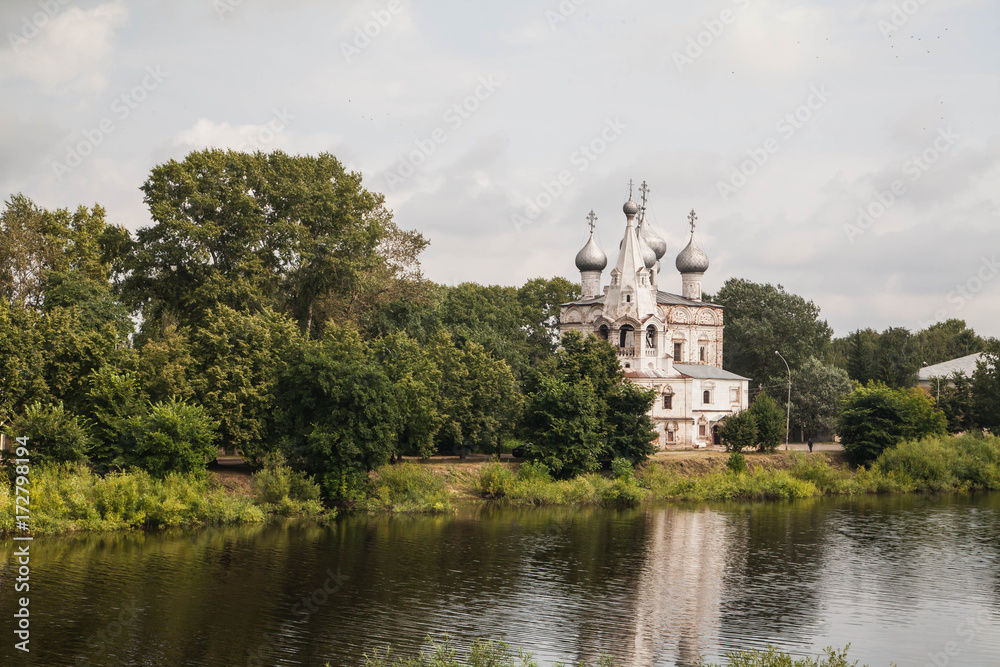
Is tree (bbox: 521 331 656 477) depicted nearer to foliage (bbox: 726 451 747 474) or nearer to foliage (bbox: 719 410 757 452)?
foliage (bbox: 726 451 747 474)

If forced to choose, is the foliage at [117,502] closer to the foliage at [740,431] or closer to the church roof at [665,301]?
the foliage at [740,431]

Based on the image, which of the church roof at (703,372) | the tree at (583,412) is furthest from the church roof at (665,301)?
the tree at (583,412)

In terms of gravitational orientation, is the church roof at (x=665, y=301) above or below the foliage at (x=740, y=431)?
above

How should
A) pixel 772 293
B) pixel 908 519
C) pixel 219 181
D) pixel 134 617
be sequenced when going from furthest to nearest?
pixel 772 293
pixel 219 181
pixel 908 519
pixel 134 617

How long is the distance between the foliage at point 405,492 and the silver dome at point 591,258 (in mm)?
30090

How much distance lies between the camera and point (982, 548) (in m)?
37.5

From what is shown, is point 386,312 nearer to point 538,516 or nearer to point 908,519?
point 538,516

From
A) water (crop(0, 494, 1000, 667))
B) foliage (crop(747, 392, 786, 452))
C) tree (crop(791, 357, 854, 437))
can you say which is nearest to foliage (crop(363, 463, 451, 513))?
water (crop(0, 494, 1000, 667))

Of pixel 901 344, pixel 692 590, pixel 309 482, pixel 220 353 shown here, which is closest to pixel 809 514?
pixel 692 590

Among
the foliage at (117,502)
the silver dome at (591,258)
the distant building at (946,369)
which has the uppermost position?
the silver dome at (591,258)

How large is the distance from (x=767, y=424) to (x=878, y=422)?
20.2 ft

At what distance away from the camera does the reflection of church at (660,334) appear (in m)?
62.3

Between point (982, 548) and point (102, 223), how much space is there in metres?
51.1

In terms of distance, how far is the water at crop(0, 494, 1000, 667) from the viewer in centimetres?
2266
